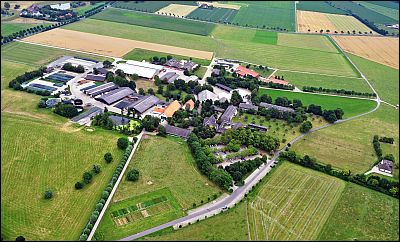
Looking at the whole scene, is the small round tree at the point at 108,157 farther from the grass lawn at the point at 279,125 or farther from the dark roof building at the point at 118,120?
the grass lawn at the point at 279,125

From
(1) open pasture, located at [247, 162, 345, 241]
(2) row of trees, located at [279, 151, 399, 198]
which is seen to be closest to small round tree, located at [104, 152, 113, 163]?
(1) open pasture, located at [247, 162, 345, 241]

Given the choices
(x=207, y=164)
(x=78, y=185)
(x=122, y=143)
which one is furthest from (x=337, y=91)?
(x=78, y=185)

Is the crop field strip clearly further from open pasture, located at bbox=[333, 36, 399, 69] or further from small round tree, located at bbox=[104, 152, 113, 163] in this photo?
small round tree, located at bbox=[104, 152, 113, 163]

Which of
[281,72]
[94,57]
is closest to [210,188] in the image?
[281,72]

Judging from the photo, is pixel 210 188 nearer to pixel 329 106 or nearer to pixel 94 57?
pixel 329 106

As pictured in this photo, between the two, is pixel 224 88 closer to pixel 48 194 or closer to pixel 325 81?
pixel 325 81
